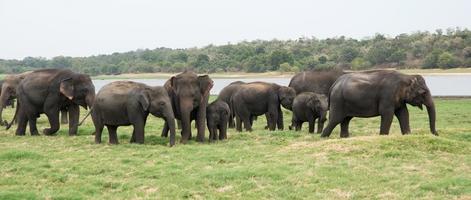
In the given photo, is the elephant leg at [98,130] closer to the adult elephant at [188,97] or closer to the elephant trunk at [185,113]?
the adult elephant at [188,97]

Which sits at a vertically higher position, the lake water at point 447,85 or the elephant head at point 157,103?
the elephant head at point 157,103

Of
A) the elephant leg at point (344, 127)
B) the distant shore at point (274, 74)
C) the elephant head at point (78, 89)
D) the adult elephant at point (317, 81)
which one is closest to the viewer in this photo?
the elephant leg at point (344, 127)

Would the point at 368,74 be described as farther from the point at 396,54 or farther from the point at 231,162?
the point at 396,54

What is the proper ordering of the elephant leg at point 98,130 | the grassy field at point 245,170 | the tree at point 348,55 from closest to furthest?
the grassy field at point 245,170, the elephant leg at point 98,130, the tree at point 348,55

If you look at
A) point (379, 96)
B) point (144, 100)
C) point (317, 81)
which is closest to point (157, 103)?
point (144, 100)

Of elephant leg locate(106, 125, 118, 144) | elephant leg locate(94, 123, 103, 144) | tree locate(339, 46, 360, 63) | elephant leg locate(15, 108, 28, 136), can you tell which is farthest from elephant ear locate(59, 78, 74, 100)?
tree locate(339, 46, 360, 63)

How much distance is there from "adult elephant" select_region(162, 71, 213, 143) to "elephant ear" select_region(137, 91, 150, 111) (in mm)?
840

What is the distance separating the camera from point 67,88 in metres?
17.4

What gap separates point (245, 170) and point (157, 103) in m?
4.56

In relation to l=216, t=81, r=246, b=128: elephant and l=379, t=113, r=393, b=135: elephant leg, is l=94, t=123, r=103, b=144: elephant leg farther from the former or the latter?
l=379, t=113, r=393, b=135: elephant leg

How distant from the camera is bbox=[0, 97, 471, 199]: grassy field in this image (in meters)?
9.66

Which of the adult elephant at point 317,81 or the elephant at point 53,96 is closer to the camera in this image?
the elephant at point 53,96

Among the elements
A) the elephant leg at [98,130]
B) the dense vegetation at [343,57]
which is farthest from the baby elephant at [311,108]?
the dense vegetation at [343,57]

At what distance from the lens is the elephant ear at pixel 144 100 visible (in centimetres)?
1482
